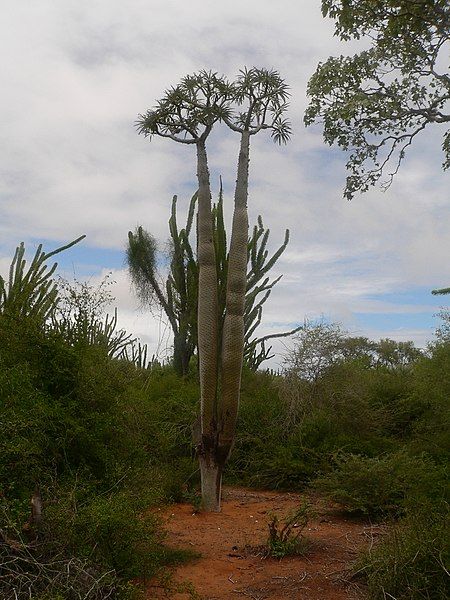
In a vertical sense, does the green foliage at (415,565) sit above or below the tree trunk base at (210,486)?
below

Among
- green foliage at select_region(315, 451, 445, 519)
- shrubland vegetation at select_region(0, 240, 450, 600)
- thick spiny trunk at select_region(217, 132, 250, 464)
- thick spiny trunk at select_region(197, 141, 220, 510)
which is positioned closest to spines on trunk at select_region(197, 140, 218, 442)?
thick spiny trunk at select_region(197, 141, 220, 510)

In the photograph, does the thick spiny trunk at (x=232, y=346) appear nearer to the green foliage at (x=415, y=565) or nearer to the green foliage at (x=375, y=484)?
the green foliage at (x=375, y=484)

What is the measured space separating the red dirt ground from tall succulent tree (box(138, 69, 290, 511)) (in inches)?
30.4

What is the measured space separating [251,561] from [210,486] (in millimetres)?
2568

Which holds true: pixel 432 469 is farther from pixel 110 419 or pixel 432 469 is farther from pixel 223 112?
pixel 223 112

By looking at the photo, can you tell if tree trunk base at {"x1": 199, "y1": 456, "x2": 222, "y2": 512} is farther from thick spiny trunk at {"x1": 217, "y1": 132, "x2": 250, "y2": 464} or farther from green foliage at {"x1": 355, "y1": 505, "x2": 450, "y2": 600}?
green foliage at {"x1": 355, "y1": 505, "x2": 450, "y2": 600}

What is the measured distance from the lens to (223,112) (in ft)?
32.7

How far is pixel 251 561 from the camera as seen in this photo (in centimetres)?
673

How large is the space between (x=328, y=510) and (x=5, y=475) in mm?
5218

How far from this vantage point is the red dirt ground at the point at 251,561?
18.7 ft

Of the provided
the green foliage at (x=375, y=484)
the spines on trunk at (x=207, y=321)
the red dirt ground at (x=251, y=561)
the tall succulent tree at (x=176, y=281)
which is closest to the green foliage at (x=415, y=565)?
the red dirt ground at (x=251, y=561)

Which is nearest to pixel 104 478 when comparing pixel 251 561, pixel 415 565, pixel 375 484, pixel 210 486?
pixel 251 561

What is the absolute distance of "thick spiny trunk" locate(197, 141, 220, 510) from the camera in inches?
366

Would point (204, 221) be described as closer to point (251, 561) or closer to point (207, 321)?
point (207, 321)
